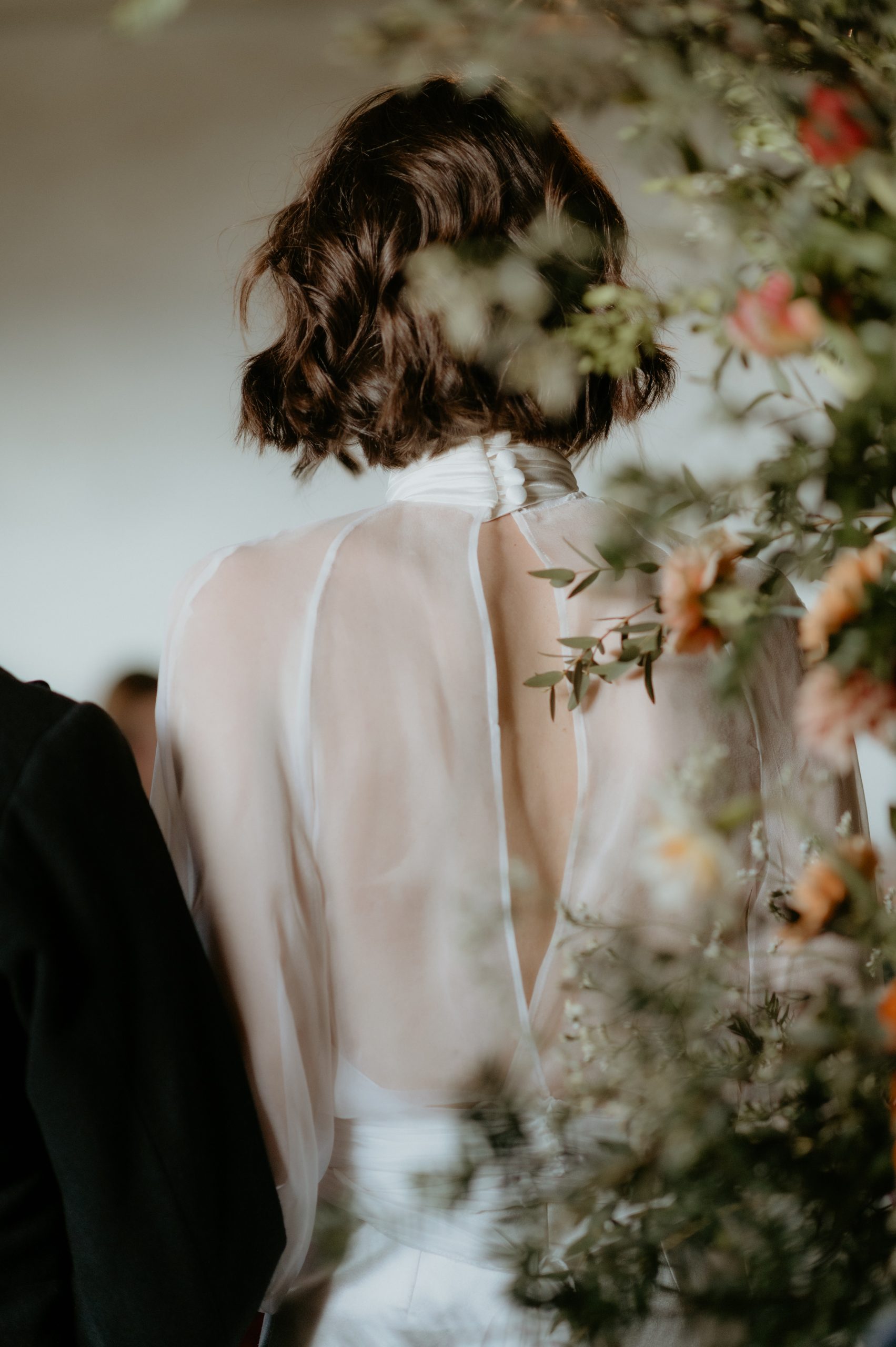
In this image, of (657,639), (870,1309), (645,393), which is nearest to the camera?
(870,1309)

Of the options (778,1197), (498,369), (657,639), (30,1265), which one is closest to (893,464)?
(657,639)

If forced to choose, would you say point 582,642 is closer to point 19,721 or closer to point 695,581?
point 695,581

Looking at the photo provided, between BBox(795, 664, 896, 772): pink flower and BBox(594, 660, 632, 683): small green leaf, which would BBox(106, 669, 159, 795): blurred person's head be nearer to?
BBox(594, 660, 632, 683): small green leaf

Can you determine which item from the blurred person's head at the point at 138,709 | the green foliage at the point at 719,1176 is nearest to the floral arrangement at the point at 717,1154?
the green foliage at the point at 719,1176

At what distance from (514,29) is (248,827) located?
58 centimetres

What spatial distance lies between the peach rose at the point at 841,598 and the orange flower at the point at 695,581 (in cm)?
5

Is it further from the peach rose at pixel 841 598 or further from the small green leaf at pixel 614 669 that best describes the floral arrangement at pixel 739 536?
the small green leaf at pixel 614 669

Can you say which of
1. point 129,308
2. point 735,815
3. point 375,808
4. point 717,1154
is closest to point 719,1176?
point 717,1154

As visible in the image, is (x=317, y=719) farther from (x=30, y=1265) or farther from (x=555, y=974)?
(x=30, y=1265)

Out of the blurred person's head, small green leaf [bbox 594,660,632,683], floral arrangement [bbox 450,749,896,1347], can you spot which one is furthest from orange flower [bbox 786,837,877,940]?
the blurred person's head

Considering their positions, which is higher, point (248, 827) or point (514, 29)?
point (514, 29)

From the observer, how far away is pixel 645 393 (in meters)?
1.01

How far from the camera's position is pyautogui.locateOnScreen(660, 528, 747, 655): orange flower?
1.32 ft

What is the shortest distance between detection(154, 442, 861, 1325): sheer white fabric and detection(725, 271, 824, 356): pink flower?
0.43m
